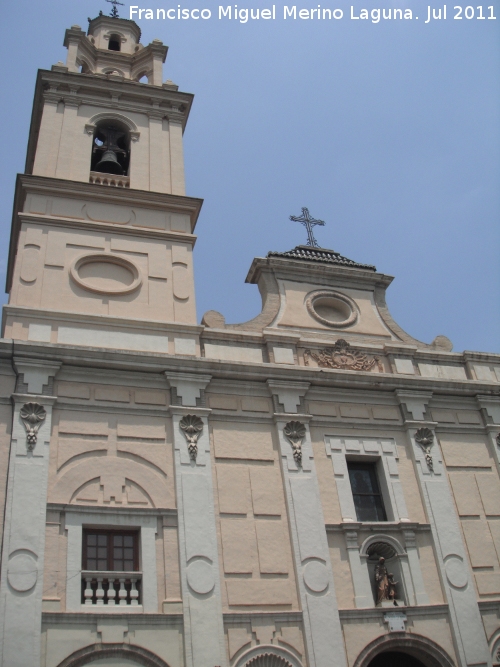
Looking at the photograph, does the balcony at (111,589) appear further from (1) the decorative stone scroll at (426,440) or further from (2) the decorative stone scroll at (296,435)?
(1) the decorative stone scroll at (426,440)

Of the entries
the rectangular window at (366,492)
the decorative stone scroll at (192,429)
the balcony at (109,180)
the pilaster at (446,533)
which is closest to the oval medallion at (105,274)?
the balcony at (109,180)

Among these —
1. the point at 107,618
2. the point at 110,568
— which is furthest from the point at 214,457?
the point at 107,618

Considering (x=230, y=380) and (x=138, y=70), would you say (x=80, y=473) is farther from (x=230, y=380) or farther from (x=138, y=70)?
(x=138, y=70)

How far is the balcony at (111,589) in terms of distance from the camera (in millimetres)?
13227

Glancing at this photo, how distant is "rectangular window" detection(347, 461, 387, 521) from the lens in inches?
638

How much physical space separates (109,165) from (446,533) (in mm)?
13155

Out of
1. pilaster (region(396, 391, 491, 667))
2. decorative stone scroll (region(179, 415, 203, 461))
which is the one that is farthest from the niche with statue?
decorative stone scroll (region(179, 415, 203, 461))

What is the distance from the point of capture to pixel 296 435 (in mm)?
16297

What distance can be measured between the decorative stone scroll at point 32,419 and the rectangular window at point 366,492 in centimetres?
688

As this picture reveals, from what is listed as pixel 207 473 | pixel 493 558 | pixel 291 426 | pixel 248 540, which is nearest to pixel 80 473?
pixel 207 473

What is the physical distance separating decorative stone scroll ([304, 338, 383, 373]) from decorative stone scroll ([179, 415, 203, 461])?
11.4ft

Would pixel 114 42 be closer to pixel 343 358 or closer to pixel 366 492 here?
pixel 343 358

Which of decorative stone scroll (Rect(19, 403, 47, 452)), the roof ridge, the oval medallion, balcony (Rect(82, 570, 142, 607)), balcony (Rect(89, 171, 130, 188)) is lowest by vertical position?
balcony (Rect(82, 570, 142, 607))

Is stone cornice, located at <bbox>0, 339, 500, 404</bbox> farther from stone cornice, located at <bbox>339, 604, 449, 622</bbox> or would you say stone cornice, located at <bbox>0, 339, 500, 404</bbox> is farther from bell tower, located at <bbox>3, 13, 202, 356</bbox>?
stone cornice, located at <bbox>339, 604, 449, 622</bbox>
